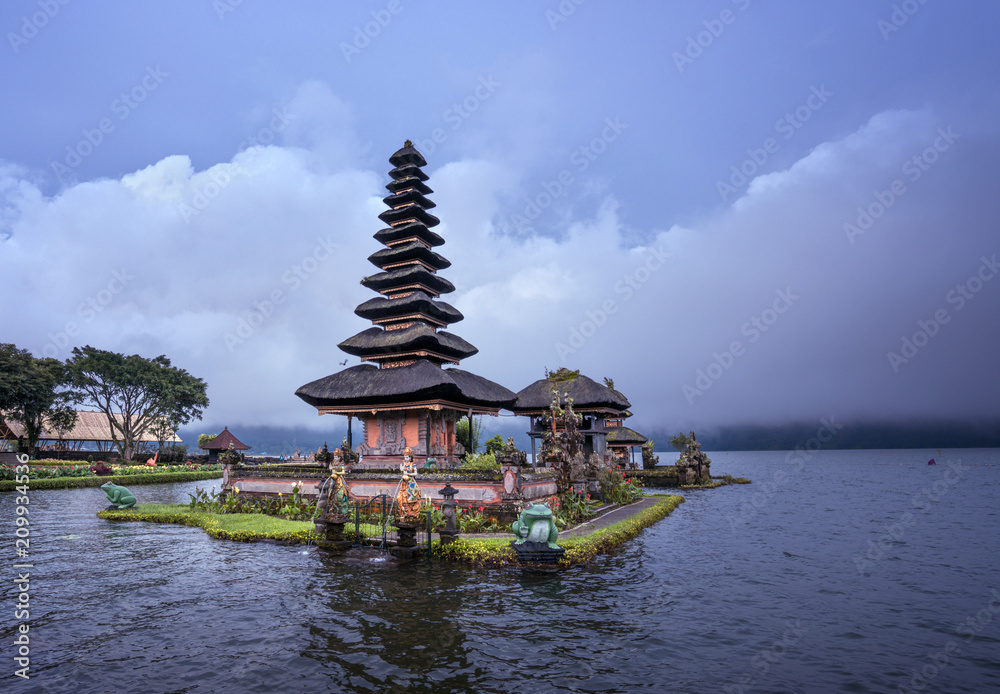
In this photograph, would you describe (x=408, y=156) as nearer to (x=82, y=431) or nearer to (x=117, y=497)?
(x=117, y=497)

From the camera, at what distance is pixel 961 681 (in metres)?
8.05

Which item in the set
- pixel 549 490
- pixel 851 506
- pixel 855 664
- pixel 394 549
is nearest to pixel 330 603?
pixel 394 549

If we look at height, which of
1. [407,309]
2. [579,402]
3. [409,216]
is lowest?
[579,402]

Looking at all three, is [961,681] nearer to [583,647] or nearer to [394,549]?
[583,647]

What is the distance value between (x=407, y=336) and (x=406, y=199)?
10811 mm

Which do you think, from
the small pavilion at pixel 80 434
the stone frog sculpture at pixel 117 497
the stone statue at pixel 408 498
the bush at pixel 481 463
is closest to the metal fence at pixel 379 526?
the stone statue at pixel 408 498

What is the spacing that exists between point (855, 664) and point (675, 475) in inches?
1778

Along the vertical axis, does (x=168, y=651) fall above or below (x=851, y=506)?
above

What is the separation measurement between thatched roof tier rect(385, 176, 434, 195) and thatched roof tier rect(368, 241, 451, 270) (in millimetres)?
4089

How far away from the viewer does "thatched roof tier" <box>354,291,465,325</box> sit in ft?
104

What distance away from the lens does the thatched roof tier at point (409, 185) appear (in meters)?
35.3

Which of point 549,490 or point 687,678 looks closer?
point 687,678

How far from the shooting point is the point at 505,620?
10211 mm

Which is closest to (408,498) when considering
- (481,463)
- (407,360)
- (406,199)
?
(481,463)
